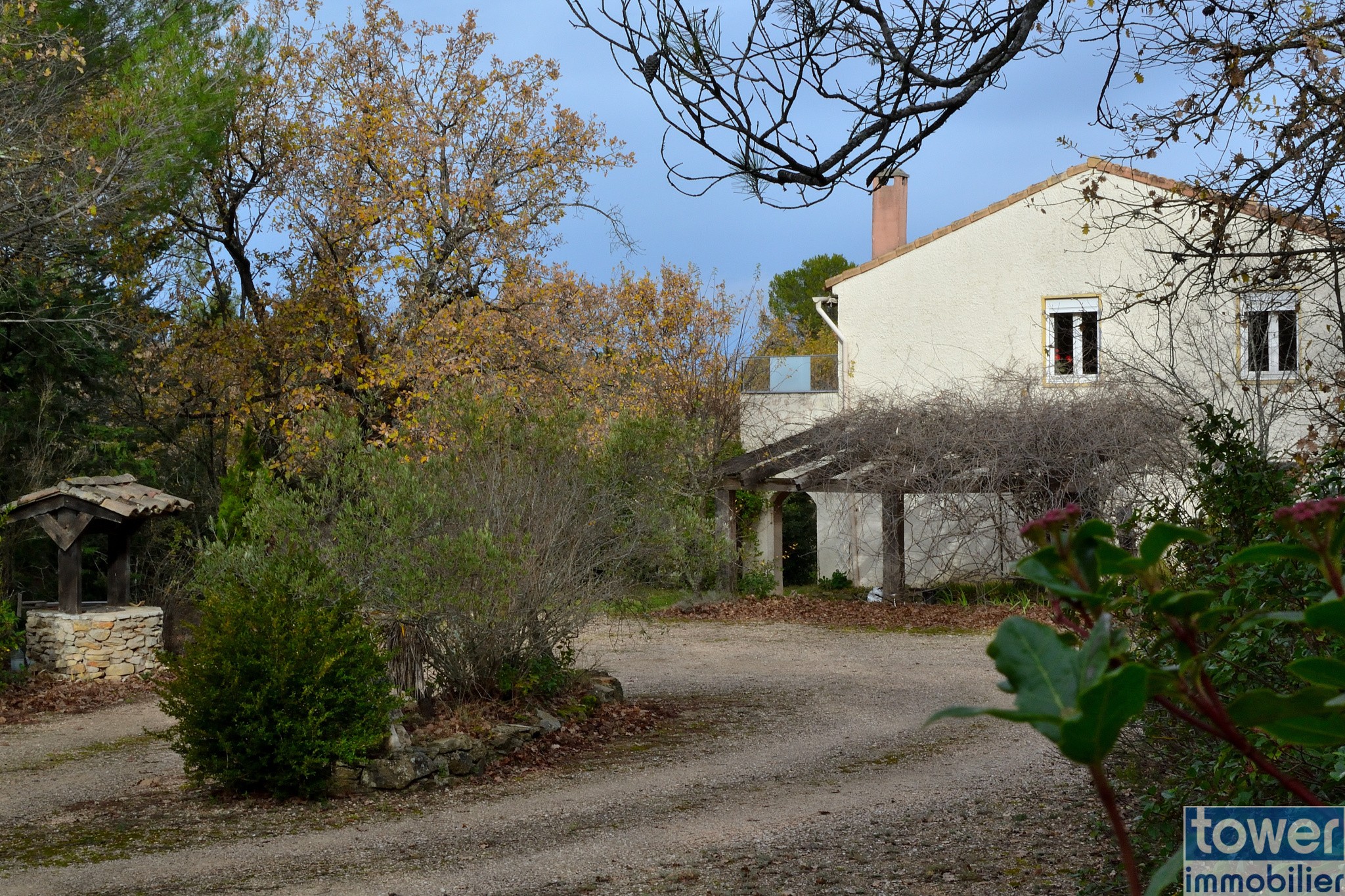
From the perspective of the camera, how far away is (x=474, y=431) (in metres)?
9.27

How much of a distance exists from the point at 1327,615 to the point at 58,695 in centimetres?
1258

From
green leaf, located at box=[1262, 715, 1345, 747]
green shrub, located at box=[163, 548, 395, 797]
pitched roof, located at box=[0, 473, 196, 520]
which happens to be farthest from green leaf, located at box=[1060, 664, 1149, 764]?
pitched roof, located at box=[0, 473, 196, 520]

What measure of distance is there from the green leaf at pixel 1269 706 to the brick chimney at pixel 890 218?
824 inches

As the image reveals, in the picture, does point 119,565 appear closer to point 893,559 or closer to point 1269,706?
point 893,559

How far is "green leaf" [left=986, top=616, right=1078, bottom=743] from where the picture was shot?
0.60 meters

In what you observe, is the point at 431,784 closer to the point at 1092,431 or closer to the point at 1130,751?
the point at 1130,751

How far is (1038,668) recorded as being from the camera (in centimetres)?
63

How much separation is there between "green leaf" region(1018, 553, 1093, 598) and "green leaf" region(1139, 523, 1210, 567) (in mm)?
48

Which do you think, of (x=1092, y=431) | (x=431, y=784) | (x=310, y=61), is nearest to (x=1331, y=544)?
(x=431, y=784)

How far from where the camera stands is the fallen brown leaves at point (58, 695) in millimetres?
10479

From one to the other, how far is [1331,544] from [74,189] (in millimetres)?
12321

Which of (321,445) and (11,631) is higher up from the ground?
(321,445)

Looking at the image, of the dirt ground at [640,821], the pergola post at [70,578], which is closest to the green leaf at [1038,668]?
the dirt ground at [640,821]

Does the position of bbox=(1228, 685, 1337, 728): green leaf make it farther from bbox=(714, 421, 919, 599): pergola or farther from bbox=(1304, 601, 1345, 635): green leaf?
bbox=(714, 421, 919, 599): pergola
